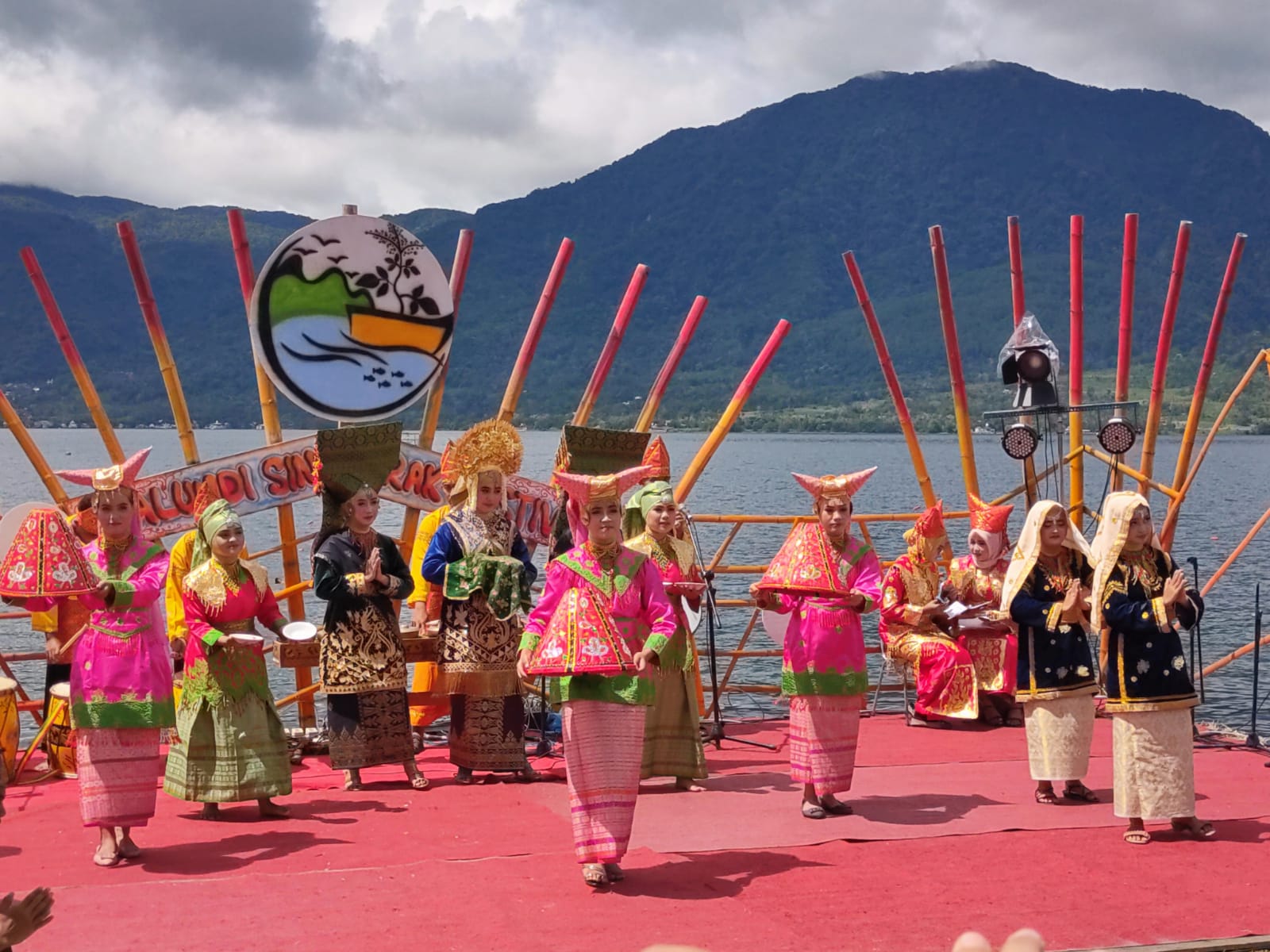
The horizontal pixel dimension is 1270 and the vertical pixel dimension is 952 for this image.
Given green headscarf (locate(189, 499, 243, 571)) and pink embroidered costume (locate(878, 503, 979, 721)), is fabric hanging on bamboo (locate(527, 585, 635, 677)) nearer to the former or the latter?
green headscarf (locate(189, 499, 243, 571))

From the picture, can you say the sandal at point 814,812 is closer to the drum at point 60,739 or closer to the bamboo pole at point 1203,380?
the drum at point 60,739

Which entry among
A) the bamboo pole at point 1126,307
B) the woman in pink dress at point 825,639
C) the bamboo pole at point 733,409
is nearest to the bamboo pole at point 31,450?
the bamboo pole at point 733,409

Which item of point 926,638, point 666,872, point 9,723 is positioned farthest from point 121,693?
point 926,638

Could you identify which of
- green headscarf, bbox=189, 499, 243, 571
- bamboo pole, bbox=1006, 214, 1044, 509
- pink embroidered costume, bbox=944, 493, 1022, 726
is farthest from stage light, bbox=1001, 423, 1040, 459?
green headscarf, bbox=189, 499, 243, 571

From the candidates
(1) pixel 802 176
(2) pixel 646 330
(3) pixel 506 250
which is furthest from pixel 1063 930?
(1) pixel 802 176

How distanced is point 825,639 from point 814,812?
785mm

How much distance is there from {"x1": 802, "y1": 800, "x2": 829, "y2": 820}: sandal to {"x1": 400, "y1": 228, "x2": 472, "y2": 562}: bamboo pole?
10.3ft

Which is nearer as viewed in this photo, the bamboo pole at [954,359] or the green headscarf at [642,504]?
the green headscarf at [642,504]

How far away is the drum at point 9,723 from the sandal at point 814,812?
3.98 meters

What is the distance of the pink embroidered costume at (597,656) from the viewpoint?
5.71 m

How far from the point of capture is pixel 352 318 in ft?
28.2

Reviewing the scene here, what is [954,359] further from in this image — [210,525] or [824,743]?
[210,525]

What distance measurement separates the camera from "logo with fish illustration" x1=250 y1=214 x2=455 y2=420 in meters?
8.40

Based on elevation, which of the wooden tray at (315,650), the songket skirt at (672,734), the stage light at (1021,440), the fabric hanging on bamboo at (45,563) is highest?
the stage light at (1021,440)
